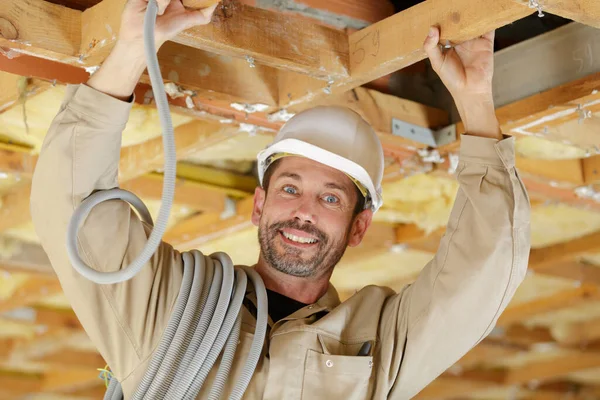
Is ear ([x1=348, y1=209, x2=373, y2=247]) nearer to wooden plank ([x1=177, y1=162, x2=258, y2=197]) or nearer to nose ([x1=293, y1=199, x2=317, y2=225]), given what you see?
nose ([x1=293, y1=199, x2=317, y2=225])

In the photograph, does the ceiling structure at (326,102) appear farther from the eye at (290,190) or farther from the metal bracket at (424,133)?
the eye at (290,190)

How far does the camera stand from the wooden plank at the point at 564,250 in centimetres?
388

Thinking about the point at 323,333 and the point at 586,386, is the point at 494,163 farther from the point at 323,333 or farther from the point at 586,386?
the point at 586,386

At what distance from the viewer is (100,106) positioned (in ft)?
6.16

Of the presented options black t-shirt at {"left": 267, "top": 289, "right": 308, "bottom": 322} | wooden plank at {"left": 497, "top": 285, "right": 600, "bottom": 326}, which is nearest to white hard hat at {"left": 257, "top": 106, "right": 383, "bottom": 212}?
black t-shirt at {"left": 267, "top": 289, "right": 308, "bottom": 322}

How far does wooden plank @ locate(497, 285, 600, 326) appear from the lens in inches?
185

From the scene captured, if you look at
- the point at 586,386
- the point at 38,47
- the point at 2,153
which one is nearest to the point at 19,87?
the point at 38,47

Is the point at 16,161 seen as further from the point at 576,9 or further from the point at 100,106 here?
the point at 576,9

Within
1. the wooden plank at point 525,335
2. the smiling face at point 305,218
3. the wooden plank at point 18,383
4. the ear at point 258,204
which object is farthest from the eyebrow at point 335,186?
the wooden plank at point 18,383

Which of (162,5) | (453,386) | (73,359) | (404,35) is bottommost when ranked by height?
(73,359)

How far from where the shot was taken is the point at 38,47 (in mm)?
2176

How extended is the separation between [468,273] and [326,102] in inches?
34.0

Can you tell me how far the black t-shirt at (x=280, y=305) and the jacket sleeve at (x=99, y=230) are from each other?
0.32 m

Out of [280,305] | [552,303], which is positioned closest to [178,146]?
[280,305]
